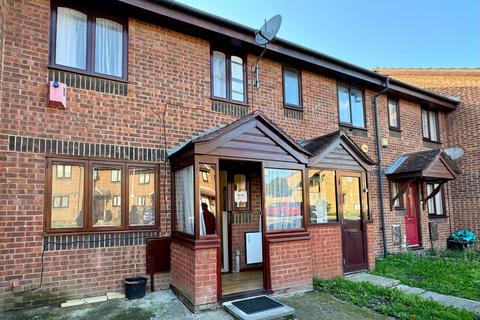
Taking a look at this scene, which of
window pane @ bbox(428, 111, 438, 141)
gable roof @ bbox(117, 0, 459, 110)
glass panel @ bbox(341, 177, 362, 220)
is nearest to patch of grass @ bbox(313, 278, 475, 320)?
glass panel @ bbox(341, 177, 362, 220)

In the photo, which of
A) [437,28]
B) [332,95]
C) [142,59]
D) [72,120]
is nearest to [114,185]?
[72,120]

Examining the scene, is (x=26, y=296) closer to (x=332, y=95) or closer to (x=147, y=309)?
(x=147, y=309)

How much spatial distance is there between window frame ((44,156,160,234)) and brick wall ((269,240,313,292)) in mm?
2340

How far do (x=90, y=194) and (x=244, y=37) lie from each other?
182 inches

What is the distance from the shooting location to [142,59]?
6.46 m

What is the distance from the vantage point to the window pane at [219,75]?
24.4 feet

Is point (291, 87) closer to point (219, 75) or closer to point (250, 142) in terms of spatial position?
point (219, 75)

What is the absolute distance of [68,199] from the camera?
557cm

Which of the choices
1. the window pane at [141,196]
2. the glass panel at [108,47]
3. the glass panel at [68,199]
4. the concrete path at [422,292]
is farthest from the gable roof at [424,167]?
the glass panel at [68,199]

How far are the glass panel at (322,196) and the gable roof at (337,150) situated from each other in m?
0.30

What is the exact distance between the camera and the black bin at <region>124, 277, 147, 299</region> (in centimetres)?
562

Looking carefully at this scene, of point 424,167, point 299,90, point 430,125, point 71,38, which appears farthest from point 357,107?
point 71,38

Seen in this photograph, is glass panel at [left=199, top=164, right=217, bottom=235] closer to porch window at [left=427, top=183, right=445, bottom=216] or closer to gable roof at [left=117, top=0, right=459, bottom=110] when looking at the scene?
gable roof at [left=117, top=0, right=459, bottom=110]

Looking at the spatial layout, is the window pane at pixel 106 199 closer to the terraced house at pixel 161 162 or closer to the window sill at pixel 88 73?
the terraced house at pixel 161 162
